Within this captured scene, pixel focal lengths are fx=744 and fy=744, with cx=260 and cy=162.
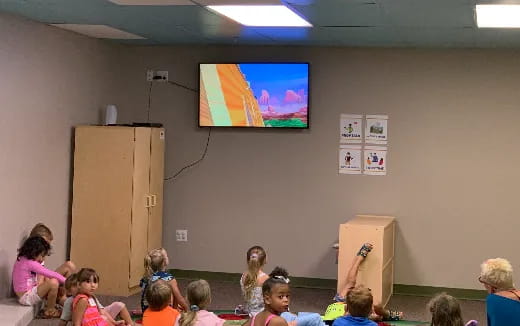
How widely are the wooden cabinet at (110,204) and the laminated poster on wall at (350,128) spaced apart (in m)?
2.08

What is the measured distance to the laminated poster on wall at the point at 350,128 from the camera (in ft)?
25.7

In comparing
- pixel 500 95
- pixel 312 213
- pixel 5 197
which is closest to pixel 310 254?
pixel 312 213

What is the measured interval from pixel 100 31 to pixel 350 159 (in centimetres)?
287

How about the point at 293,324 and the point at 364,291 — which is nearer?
the point at 364,291

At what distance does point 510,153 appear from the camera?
24.6ft

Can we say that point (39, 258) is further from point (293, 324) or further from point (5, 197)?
point (293, 324)

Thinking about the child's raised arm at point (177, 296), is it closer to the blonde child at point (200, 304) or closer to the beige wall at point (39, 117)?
the blonde child at point (200, 304)

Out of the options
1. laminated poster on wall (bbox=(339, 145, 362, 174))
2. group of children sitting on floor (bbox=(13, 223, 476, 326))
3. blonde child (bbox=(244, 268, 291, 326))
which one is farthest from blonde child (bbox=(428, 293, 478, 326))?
laminated poster on wall (bbox=(339, 145, 362, 174))

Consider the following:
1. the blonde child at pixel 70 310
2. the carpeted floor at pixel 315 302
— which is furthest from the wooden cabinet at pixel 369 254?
the blonde child at pixel 70 310

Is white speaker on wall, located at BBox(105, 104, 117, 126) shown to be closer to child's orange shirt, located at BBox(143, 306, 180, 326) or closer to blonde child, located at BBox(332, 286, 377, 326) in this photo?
child's orange shirt, located at BBox(143, 306, 180, 326)

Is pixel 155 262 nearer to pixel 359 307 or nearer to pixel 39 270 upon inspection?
pixel 39 270

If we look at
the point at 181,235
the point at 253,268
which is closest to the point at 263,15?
the point at 253,268

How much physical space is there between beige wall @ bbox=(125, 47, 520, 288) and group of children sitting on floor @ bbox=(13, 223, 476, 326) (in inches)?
51.0

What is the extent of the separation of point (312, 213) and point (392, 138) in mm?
1164
